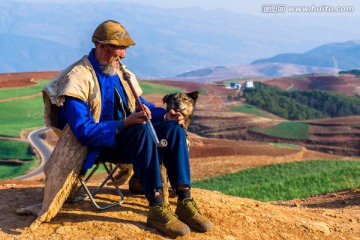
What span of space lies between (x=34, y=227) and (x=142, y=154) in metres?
1.29

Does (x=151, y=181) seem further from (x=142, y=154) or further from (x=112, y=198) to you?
(x=112, y=198)

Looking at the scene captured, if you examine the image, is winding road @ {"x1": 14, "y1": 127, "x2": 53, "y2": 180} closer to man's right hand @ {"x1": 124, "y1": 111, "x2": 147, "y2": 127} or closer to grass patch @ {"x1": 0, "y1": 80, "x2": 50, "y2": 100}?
grass patch @ {"x1": 0, "y1": 80, "x2": 50, "y2": 100}

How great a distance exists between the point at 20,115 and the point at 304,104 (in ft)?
147

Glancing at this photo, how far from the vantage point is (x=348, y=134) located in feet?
171

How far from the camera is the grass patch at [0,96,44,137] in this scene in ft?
150

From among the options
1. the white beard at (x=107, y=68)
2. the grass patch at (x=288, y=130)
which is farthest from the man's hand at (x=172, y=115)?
the grass patch at (x=288, y=130)

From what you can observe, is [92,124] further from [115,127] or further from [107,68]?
[107,68]

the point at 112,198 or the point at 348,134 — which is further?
the point at 348,134

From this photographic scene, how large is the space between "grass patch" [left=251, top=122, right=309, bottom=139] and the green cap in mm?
48746

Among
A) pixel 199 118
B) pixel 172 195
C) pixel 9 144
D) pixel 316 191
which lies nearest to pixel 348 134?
pixel 199 118

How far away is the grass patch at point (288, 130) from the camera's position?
52906 millimetres

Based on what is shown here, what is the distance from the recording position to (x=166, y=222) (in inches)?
192

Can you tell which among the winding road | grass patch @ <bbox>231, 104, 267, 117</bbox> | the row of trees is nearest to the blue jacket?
the winding road

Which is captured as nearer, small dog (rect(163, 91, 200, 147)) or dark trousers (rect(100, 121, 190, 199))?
dark trousers (rect(100, 121, 190, 199))
